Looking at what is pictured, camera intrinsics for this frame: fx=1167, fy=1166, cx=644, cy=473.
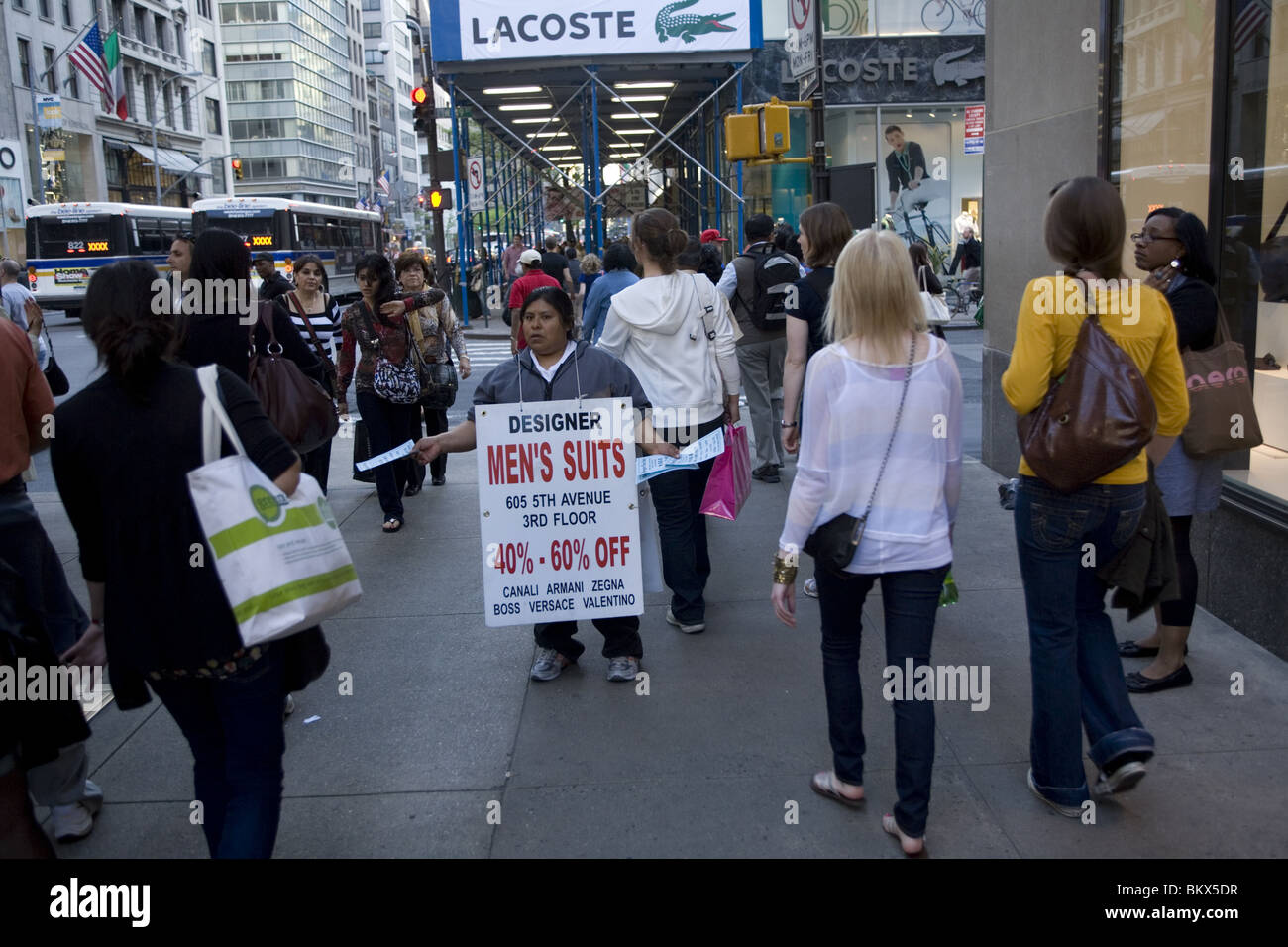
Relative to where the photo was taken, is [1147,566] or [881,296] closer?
[881,296]

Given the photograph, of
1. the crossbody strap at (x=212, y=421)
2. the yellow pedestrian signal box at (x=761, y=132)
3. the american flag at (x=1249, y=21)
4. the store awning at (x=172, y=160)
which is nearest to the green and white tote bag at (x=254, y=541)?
the crossbody strap at (x=212, y=421)

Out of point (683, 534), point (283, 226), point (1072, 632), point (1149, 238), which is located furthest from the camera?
point (283, 226)

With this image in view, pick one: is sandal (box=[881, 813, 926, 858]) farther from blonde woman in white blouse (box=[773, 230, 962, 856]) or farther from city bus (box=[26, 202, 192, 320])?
city bus (box=[26, 202, 192, 320])

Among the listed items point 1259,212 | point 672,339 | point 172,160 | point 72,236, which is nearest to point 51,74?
point 172,160

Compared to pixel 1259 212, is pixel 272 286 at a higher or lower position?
lower

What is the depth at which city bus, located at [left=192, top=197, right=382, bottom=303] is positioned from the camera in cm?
3622

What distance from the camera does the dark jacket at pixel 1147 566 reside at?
369 cm

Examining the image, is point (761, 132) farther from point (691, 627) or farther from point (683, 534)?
point (691, 627)

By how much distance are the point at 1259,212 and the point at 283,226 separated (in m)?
34.9

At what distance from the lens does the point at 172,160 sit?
64438mm

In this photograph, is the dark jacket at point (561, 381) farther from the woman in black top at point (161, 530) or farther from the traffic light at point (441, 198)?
the traffic light at point (441, 198)

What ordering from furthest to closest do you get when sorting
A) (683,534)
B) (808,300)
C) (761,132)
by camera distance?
(761,132)
(808,300)
(683,534)

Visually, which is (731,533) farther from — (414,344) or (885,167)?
(885,167)

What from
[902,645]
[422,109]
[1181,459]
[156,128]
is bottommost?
[902,645]
